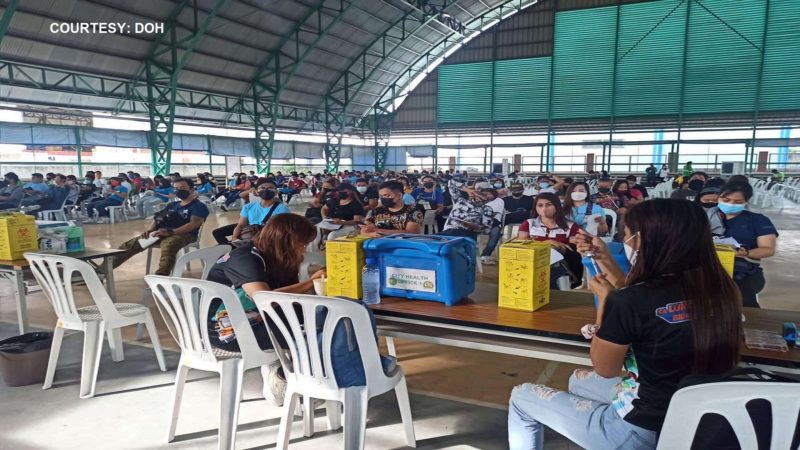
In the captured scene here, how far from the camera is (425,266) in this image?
2049 mm

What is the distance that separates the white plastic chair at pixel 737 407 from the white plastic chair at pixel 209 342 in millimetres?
1591

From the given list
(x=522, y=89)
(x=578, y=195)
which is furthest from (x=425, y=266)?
(x=522, y=89)

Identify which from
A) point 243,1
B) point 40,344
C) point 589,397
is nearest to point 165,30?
point 243,1

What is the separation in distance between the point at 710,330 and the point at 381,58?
20.9 metres

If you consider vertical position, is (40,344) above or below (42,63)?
below

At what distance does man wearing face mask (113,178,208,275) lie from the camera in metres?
4.88

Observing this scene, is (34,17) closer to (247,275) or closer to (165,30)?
(165,30)

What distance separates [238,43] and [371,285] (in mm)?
15781

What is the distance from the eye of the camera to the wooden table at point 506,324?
1.76m

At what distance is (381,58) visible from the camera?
823 inches

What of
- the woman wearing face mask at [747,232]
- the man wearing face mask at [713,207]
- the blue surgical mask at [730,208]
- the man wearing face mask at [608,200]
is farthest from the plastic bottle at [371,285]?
the man wearing face mask at [608,200]

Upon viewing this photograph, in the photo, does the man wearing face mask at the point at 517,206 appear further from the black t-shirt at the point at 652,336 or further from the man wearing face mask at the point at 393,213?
the black t-shirt at the point at 652,336

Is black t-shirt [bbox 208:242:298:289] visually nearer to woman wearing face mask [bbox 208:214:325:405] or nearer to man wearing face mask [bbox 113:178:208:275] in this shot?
woman wearing face mask [bbox 208:214:325:405]

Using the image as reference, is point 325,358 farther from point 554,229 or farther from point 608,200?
point 608,200
